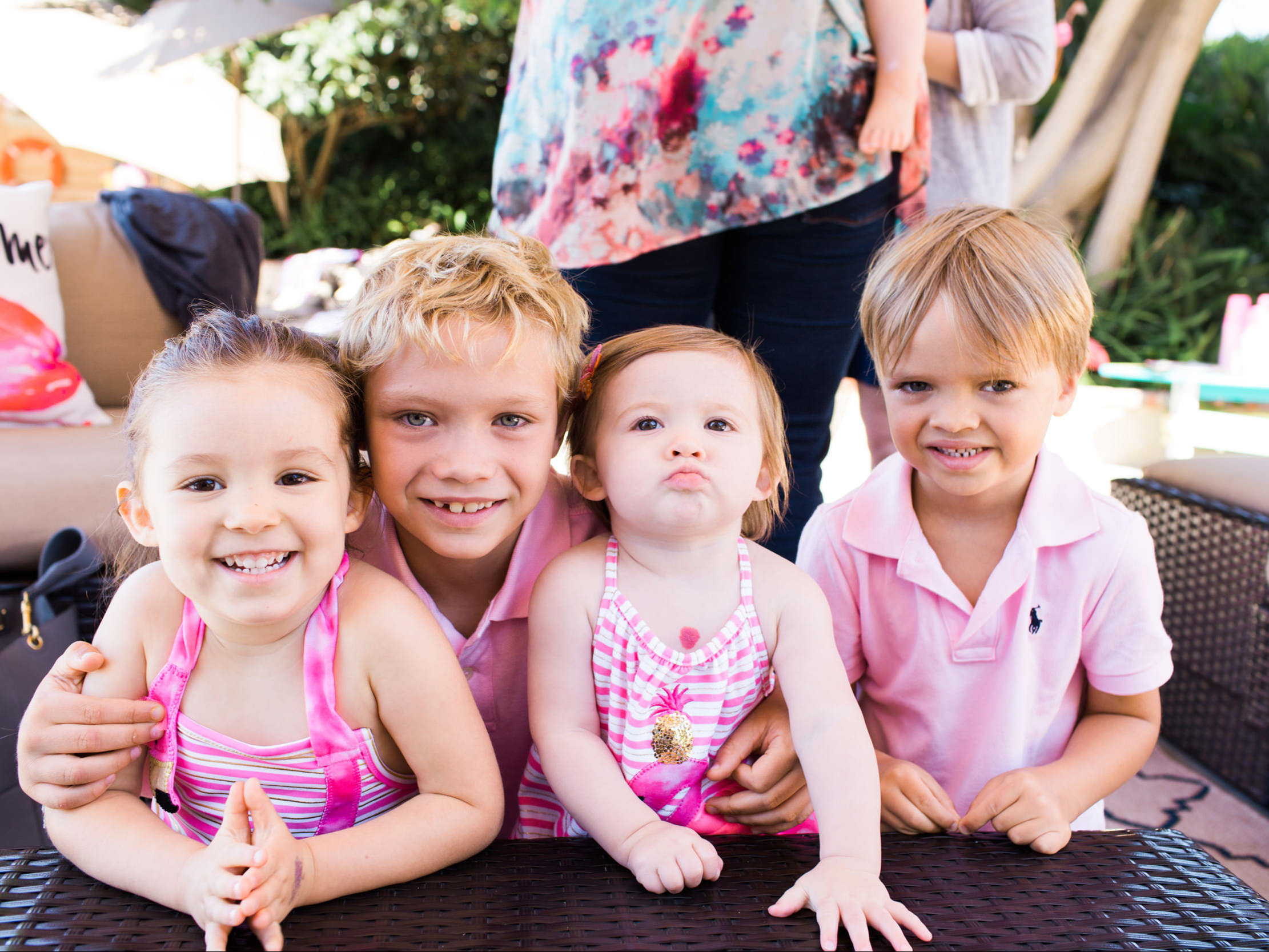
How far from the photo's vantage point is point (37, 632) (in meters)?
1.45

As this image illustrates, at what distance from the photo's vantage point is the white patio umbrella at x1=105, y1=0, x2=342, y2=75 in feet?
14.9

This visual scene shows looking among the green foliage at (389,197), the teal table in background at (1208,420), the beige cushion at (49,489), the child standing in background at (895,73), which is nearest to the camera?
the child standing in background at (895,73)

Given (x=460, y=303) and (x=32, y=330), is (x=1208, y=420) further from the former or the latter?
(x=32, y=330)

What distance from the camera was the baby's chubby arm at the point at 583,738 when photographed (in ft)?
3.00

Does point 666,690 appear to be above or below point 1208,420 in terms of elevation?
above

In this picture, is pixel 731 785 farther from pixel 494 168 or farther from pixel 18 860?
pixel 494 168

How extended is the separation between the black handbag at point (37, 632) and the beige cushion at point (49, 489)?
0.83 ft

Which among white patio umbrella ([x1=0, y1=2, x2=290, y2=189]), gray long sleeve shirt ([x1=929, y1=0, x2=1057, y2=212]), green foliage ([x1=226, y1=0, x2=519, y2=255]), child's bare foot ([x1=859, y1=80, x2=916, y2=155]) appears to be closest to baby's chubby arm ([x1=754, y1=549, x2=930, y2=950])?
child's bare foot ([x1=859, y1=80, x2=916, y2=155])

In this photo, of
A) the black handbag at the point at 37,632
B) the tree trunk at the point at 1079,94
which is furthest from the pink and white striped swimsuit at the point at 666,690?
the tree trunk at the point at 1079,94

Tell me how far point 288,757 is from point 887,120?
1.26 meters

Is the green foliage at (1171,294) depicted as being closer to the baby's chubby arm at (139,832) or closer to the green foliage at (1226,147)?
the green foliage at (1226,147)

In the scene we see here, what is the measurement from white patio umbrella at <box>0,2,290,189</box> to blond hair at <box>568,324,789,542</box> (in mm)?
3546

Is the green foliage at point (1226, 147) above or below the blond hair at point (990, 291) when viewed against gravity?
above

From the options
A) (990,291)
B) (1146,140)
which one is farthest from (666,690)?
(1146,140)
